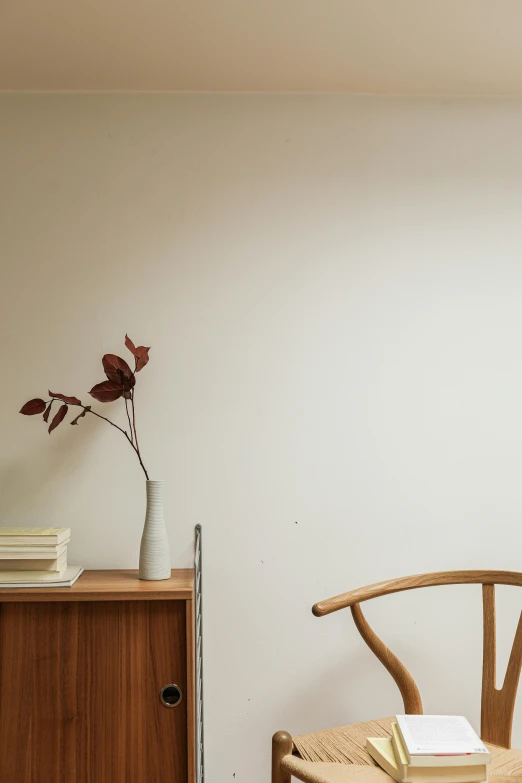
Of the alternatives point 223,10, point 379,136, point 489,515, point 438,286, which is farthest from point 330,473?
point 223,10

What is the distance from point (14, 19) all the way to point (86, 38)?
0.62 ft

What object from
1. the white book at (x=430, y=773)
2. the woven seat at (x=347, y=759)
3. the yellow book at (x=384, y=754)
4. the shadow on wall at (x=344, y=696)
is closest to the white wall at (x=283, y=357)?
the shadow on wall at (x=344, y=696)

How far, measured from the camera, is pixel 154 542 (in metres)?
1.76

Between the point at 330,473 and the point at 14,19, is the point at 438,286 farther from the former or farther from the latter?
the point at 14,19

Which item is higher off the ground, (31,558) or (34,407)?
(34,407)

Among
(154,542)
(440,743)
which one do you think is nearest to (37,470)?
(154,542)

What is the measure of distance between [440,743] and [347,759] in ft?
0.74

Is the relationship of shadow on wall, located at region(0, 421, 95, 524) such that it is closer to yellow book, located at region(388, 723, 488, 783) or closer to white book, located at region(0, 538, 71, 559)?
white book, located at region(0, 538, 71, 559)

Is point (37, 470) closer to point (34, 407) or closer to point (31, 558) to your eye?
point (34, 407)

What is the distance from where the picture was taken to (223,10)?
5.68ft

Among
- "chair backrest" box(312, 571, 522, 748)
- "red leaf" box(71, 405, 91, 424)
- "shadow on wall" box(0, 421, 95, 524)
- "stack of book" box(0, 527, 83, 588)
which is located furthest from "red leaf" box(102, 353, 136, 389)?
"chair backrest" box(312, 571, 522, 748)

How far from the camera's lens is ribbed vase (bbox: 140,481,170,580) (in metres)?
1.74

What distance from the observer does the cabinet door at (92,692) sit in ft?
5.13

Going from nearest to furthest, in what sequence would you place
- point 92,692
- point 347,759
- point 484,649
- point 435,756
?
point 435,756, point 347,759, point 92,692, point 484,649
